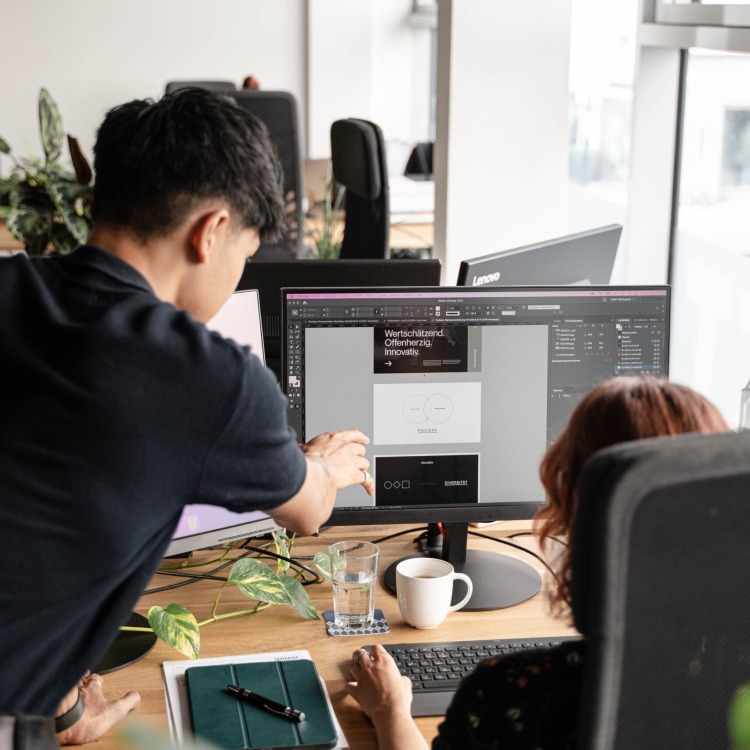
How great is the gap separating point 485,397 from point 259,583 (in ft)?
1.50

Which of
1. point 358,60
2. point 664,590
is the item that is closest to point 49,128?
point 664,590

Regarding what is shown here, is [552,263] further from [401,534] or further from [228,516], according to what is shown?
[228,516]

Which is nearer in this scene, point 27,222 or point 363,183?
point 27,222

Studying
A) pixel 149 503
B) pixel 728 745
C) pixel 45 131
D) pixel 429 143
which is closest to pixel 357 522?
pixel 149 503

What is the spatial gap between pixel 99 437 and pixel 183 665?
59cm

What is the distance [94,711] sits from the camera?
1331mm

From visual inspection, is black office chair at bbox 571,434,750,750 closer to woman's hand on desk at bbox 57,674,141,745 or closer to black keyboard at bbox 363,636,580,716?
black keyboard at bbox 363,636,580,716

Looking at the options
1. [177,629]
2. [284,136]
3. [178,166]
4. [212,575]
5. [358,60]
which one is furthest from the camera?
[358,60]

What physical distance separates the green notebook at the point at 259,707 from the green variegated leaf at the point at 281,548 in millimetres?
286

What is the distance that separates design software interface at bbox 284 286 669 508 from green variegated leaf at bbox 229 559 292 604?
6.6 inches

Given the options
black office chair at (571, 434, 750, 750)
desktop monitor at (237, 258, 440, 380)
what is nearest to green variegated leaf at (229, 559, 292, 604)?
A: desktop monitor at (237, 258, 440, 380)

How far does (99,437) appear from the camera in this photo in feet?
3.30

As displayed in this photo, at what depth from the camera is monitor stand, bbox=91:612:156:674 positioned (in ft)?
4.84

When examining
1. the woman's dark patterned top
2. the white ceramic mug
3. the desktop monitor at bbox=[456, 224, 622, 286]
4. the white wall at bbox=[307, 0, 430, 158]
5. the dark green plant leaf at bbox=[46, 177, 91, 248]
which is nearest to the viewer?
the woman's dark patterned top
